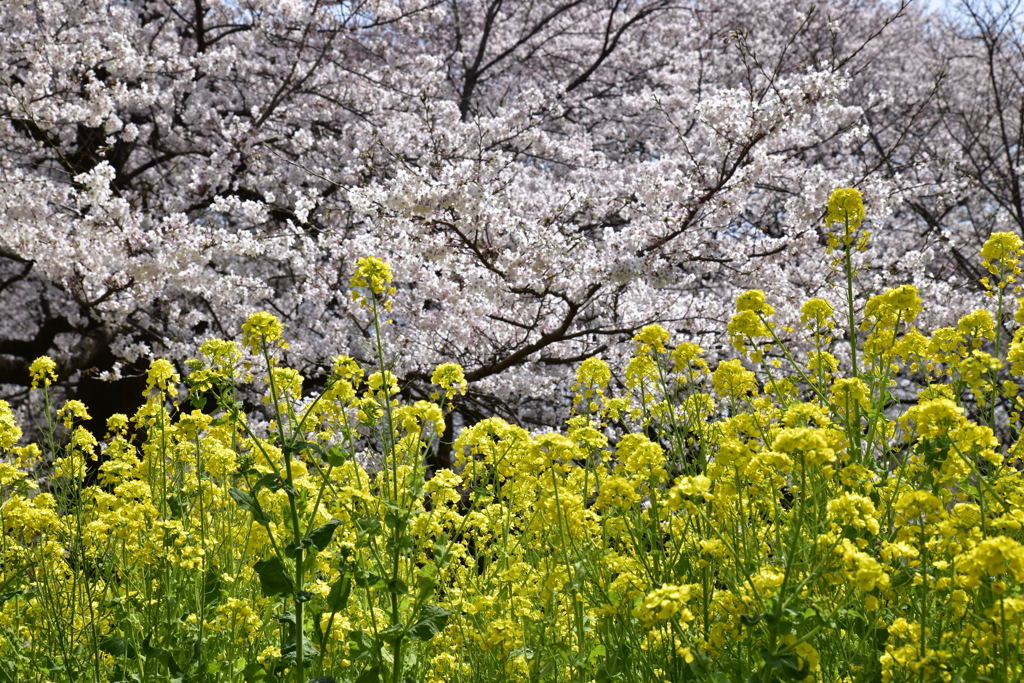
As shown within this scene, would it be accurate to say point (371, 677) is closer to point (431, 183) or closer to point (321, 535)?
point (321, 535)

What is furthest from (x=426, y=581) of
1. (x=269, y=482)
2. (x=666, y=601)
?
(x=666, y=601)

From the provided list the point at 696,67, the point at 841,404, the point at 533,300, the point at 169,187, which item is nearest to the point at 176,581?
the point at 841,404

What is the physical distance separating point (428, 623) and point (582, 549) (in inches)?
25.4

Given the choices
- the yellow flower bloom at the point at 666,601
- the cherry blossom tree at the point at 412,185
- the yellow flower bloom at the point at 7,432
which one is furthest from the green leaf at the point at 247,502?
the cherry blossom tree at the point at 412,185

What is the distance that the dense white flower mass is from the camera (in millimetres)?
7141

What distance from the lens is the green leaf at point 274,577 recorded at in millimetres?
2303

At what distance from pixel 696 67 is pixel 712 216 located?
620 centimetres

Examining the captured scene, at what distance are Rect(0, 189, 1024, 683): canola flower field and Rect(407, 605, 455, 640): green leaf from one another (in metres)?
0.01

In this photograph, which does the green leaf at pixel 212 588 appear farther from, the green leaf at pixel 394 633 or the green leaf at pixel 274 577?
the green leaf at pixel 394 633

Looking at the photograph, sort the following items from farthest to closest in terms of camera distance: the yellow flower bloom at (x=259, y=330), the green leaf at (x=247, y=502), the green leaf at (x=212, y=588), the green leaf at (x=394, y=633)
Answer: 1. the green leaf at (x=212, y=588)
2. the yellow flower bloom at (x=259, y=330)
3. the green leaf at (x=394, y=633)
4. the green leaf at (x=247, y=502)

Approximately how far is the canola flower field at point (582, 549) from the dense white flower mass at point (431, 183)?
3.70 meters

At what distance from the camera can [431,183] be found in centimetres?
696

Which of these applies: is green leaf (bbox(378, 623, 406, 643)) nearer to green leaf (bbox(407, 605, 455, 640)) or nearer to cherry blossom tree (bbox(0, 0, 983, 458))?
green leaf (bbox(407, 605, 455, 640))

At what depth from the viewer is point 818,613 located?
1.93 m
